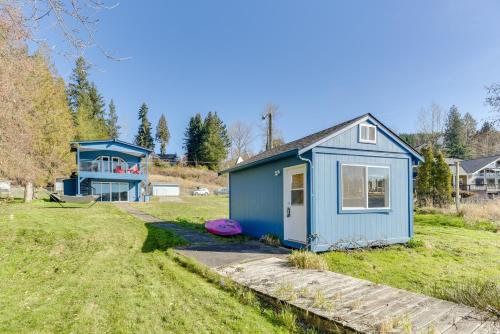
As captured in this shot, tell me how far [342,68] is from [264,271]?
16.2 m

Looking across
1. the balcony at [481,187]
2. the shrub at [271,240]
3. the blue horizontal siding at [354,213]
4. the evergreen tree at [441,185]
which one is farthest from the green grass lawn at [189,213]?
the balcony at [481,187]

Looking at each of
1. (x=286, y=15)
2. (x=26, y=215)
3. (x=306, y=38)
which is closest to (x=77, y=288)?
(x=26, y=215)

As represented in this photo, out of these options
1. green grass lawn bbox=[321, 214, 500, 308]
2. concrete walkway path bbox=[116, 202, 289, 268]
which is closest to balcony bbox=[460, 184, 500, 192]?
green grass lawn bbox=[321, 214, 500, 308]

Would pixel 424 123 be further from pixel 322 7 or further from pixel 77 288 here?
pixel 77 288

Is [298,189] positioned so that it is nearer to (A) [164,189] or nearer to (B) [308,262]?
(B) [308,262]

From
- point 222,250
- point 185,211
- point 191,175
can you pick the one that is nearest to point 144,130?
point 191,175

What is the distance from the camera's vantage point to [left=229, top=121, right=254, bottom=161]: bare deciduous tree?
48656mm

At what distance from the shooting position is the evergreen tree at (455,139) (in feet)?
167

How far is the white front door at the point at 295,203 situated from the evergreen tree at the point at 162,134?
171 ft

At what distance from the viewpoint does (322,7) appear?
11.0 meters

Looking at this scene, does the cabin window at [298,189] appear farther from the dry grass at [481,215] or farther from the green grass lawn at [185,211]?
the dry grass at [481,215]

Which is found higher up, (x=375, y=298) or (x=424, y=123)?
(x=424, y=123)

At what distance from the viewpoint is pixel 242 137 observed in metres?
49.3

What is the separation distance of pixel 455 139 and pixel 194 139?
45816 millimetres
